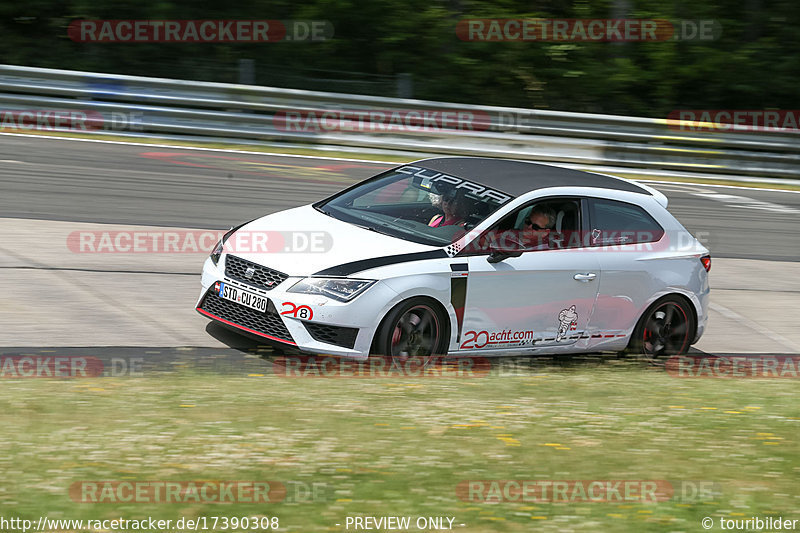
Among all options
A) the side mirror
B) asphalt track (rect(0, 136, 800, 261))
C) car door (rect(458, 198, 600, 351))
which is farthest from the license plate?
asphalt track (rect(0, 136, 800, 261))

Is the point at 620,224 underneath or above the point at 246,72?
underneath

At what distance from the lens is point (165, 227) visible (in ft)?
37.7

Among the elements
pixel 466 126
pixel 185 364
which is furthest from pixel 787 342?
pixel 466 126

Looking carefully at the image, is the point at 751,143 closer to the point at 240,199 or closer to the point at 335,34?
the point at 335,34

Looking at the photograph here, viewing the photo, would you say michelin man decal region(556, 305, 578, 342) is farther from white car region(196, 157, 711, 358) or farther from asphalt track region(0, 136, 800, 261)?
asphalt track region(0, 136, 800, 261)

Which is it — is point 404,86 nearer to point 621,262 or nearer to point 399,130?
point 399,130

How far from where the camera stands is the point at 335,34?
20.9m

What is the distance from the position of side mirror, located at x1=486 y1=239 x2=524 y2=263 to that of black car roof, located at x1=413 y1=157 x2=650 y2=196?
0.43 metres

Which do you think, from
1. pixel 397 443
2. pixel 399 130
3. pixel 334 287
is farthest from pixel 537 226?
pixel 399 130

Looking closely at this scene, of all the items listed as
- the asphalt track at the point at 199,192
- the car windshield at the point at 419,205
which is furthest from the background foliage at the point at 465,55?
the car windshield at the point at 419,205

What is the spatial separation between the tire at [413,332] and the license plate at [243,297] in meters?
0.84

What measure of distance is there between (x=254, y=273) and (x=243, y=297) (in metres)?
0.19

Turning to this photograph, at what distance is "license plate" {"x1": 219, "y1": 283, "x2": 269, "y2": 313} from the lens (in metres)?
7.13

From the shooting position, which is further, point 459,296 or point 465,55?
point 465,55
